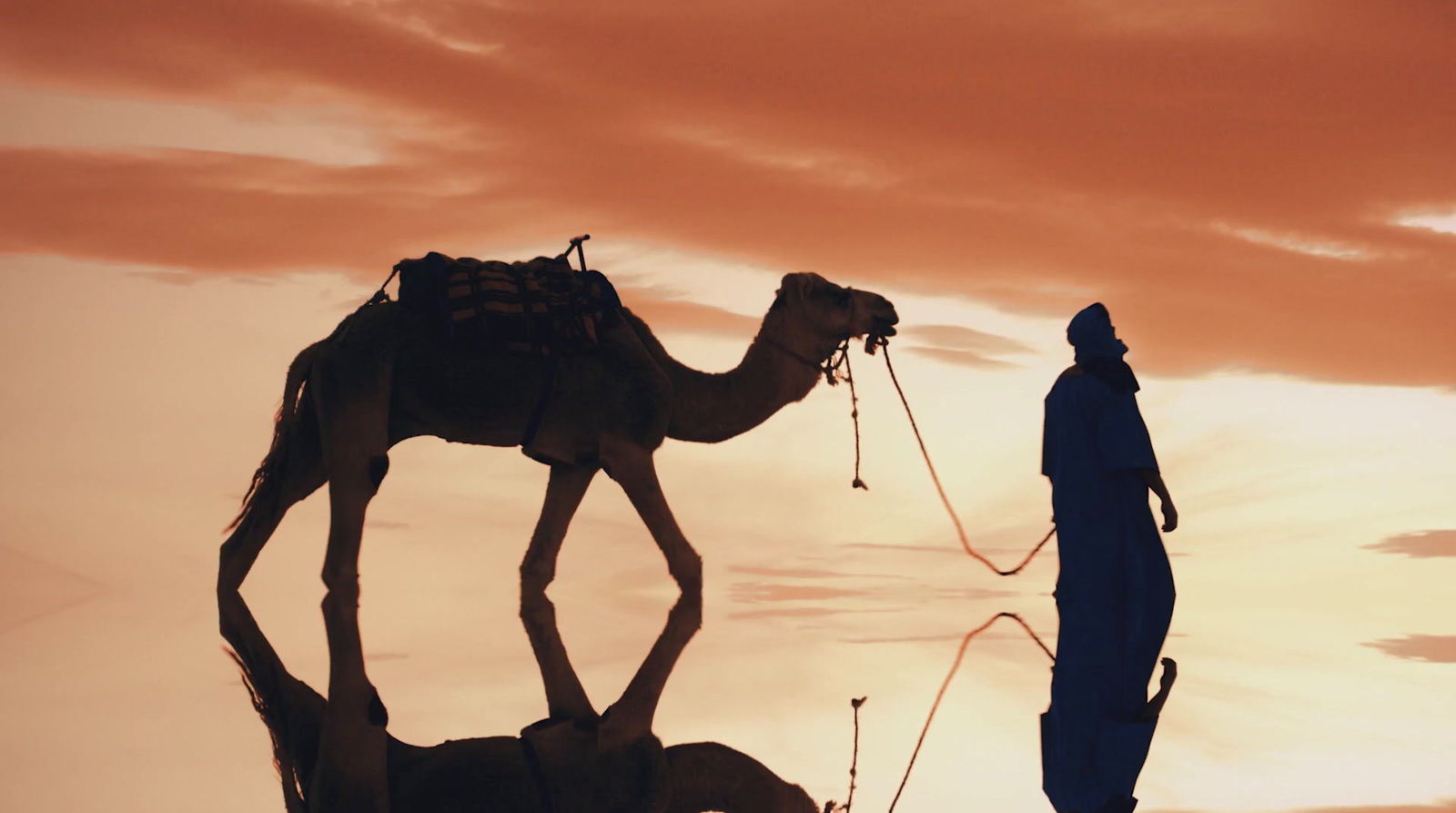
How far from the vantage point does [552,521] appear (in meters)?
9.83

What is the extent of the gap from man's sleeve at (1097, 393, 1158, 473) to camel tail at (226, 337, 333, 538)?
13.4 ft

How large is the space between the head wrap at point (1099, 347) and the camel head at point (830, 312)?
2.17m

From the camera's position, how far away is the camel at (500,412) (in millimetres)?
8727

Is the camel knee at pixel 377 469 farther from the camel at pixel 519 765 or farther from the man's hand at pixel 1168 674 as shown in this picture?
the man's hand at pixel 1168 674

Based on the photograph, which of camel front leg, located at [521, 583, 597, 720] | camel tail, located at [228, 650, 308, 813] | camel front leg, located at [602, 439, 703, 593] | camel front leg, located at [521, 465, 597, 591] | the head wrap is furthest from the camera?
camel front leg, located at [521, 465, 597, 591]

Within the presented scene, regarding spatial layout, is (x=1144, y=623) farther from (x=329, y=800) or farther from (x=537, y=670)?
(x=329, y=800)

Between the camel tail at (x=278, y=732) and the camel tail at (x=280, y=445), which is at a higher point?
the camel tail at (x=280, y=445)

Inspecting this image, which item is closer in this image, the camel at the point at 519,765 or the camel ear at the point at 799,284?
the camel at the point at 519,765

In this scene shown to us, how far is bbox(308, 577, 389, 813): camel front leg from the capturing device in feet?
17.3

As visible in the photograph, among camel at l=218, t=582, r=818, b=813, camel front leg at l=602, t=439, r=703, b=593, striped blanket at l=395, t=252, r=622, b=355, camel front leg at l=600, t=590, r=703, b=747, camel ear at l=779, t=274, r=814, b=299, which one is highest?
camel ear at l=779, t=274, r=814, b=299

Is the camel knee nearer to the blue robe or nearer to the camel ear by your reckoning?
the camel ear

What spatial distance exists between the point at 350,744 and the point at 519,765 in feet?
2.24

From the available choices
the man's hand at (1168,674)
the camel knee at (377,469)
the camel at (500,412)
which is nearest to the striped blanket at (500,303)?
the camel at (500,412)

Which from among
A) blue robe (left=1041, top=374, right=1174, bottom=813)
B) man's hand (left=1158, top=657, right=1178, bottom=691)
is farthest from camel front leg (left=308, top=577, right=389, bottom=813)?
man's hand (left=1158, top=657, right=1178, bottom=691)
